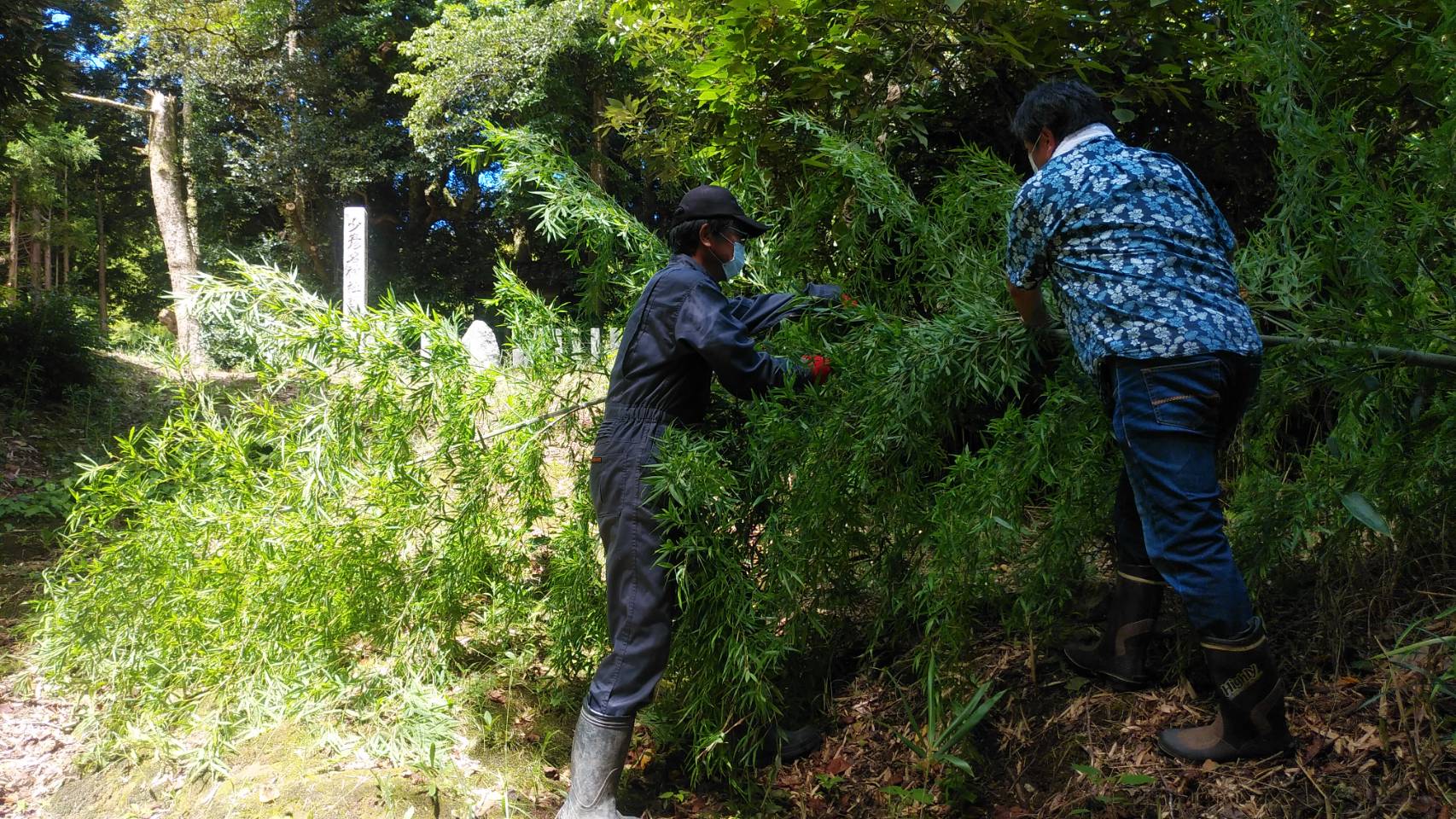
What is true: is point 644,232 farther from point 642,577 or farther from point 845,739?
point 845,739

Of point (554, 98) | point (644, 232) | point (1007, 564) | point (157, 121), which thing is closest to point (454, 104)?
point (554, 98)

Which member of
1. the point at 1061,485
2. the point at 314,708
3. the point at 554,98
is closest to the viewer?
the point at 1061,485

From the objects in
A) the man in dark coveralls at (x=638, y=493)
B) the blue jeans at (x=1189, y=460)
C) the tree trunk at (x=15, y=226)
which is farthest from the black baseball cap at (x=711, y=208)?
the tree trunk at (x=15, y=226)

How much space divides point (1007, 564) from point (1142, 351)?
1.16 meters

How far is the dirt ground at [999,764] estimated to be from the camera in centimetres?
225

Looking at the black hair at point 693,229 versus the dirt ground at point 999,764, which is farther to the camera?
the black hair at point 693,229

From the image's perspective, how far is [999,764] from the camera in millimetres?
2707

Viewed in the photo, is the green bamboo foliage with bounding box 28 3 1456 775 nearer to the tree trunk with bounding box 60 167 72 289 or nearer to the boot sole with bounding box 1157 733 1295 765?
the boot sole with bounding box 1157 733 1295 765

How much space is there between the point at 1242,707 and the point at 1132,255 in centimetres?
121

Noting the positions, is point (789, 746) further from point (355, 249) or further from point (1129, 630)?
point (355, 249)

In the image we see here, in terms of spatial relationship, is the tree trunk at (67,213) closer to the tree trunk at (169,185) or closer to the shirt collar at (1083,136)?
the tree trunk at (169,185)

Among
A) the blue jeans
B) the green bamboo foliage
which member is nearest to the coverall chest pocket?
the blue jeans

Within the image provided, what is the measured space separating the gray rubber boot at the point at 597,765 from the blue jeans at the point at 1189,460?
1.61 meters

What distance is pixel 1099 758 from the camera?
2.55 metres
